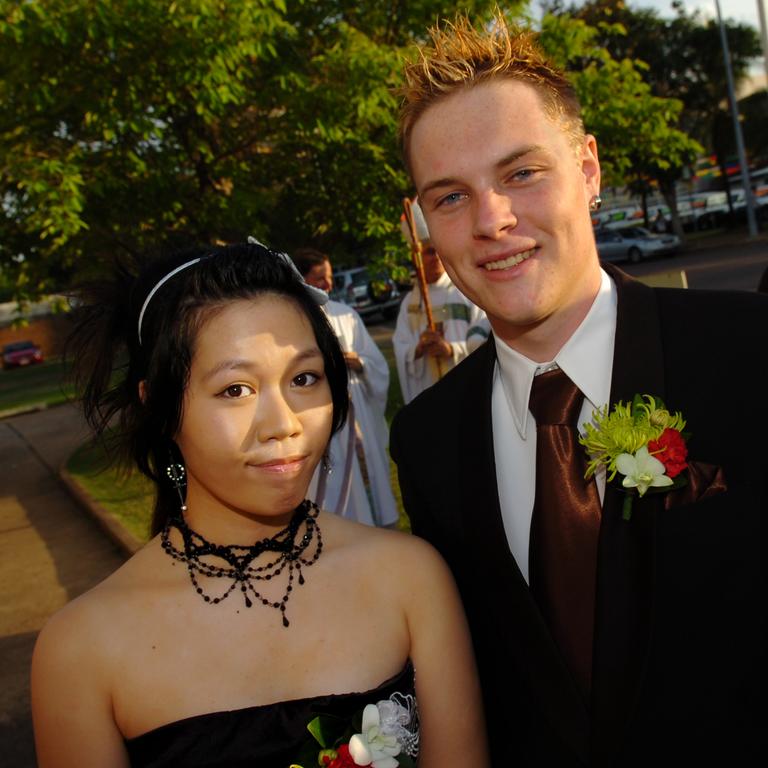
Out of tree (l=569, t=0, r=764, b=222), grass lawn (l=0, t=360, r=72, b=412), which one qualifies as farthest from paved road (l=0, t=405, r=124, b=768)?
tree (l=569, t=0, r=764, b=222)

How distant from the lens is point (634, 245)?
33.5m

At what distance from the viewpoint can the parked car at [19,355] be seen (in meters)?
42.7

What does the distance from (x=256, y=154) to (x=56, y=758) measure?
27.0ft

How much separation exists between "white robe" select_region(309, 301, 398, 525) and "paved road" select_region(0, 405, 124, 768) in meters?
2.01

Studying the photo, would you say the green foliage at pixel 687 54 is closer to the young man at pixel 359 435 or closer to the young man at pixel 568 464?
the young man at pixel 359 435

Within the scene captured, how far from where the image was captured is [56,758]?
6.41 ft

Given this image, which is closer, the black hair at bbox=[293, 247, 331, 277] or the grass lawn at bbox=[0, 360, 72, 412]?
the black hair at bbox=[293, 247, 331, 277]

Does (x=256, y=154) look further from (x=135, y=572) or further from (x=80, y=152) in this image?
(x=135, y=572)

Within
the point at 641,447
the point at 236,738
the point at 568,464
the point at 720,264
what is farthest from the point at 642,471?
the point at 720,264

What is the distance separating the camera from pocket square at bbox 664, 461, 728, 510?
5.85ft

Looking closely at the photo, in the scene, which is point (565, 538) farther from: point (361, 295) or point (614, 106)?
point (361, 295)

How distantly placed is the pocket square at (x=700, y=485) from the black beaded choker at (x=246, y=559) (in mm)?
918

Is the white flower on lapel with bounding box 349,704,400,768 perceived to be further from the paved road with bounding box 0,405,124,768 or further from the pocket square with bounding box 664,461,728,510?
the paved road with bounding box 0,405,124,768

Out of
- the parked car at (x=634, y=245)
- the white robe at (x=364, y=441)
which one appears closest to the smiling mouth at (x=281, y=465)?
the white robe at (x=364, y=441)
